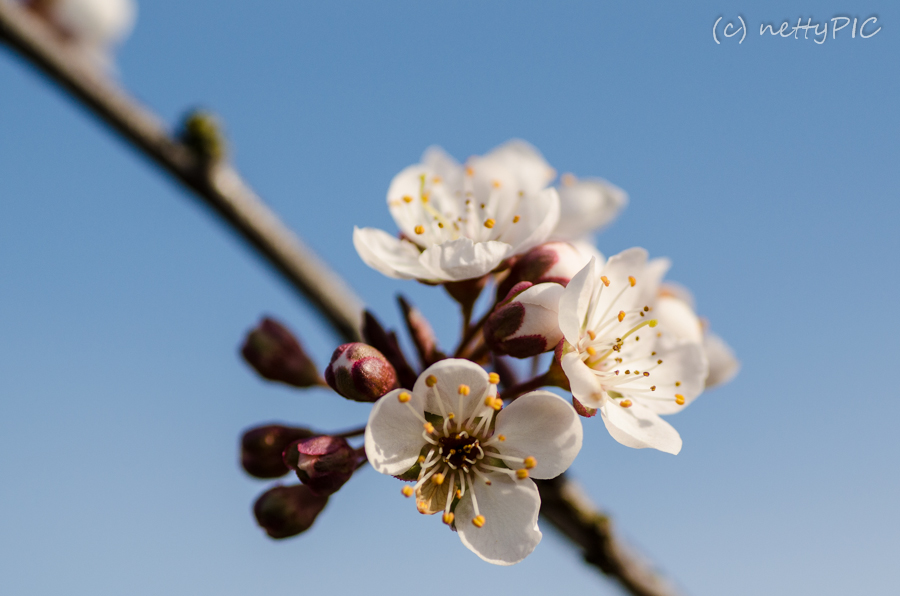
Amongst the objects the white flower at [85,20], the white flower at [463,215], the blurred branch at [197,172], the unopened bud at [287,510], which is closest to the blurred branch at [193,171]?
the blurred branch at [197,172]

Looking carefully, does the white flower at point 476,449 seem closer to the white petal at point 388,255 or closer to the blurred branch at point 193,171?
the white petal at point 388,255

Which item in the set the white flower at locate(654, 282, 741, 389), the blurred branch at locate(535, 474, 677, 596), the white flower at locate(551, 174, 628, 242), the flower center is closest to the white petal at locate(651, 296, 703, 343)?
the white flower at locate(654, 282, 741, 389)

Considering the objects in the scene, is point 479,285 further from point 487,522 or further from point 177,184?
point 177,184

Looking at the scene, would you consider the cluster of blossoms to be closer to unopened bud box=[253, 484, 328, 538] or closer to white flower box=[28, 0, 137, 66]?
unopened bud box=[253, 484, 328, 538]

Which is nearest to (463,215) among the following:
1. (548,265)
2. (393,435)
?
(548,265)

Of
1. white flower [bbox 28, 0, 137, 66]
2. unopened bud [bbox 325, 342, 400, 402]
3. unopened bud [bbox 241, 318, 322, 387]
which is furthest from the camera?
white flower [bbox 28, 0, 137, 66]

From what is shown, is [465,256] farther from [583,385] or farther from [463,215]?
[463,215]
